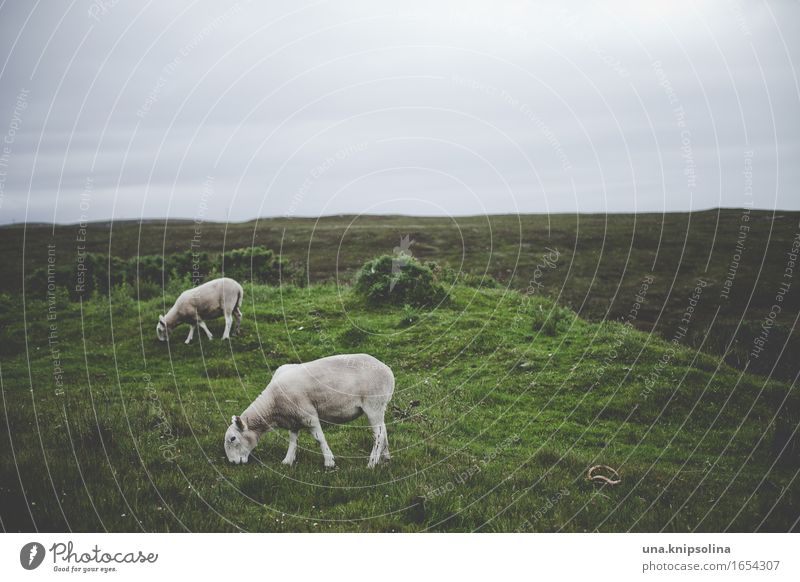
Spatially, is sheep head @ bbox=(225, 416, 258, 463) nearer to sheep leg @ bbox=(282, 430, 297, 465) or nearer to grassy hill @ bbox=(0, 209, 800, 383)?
sheep leg @ bbox=(282, 430, 297, 465)

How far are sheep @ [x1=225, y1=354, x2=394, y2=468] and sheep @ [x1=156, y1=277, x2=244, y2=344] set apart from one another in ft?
27.9

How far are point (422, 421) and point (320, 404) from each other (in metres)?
3.01

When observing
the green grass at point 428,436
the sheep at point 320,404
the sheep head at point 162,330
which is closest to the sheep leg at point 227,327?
the green grass at point 428,436

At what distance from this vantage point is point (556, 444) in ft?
33.3

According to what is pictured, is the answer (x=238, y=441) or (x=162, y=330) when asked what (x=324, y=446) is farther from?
(x=162, y=330)

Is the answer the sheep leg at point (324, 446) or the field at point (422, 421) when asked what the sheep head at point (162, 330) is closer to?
the field at point (422, 421)

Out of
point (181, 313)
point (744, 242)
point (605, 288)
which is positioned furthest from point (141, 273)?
point (744, 242)

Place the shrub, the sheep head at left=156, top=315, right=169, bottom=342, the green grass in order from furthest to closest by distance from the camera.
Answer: the shrub < the sheep head at left=156, top=315, right=169, bottom=342 < the green grass

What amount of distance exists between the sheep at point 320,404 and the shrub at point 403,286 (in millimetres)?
10317

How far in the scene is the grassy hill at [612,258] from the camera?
64.8 ft

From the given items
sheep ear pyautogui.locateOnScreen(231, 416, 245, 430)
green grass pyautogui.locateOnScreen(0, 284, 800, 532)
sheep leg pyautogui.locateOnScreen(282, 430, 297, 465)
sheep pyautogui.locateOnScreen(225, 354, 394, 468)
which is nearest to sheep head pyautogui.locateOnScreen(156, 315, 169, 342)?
green grass pyautogui.locateOnScreen(0, 284, 800, 532)

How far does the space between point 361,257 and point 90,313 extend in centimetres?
2223

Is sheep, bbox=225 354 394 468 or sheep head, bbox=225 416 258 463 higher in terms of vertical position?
sheep, bbox=225 354 394 468

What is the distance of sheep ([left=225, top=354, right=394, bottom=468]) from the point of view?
8.88 metres
